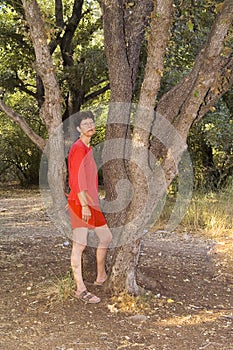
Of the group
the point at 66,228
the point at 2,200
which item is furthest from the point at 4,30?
the point at 66,228

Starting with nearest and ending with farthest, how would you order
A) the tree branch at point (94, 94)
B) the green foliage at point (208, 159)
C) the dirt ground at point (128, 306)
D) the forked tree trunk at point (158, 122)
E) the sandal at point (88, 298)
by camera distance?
the dirt ground at point (128, 306) → the forked tree trunk at point (158, 122) → the sandal at point (88, 298) → the green foliage at point (208, 159) → the tree branch at point (94, 94)

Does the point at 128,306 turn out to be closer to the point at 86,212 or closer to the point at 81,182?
the point at 86,212

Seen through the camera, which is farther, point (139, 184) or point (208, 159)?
point (208, 159)

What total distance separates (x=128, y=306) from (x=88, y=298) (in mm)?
330

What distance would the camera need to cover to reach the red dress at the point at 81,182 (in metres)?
4.13

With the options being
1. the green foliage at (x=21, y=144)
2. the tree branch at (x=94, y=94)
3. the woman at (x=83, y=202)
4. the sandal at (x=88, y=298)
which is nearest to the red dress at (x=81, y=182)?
the woman at (x=83, y=202)

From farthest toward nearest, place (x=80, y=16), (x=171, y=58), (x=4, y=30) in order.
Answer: (x=80, y=16) → (x=4, y=30) → (x=171, y=58)

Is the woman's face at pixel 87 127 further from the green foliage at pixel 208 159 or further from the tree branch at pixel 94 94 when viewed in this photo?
the tree branch at pixel 94 94

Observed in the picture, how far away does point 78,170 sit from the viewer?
4.12 meters

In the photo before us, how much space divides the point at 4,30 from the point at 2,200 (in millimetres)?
3705

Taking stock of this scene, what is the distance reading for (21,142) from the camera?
14.8m

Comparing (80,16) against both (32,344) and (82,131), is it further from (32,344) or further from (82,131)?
(32,344)

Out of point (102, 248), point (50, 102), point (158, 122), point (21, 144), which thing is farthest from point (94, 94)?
point (102, 248)

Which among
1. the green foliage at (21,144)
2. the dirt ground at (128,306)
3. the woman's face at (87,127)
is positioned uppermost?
the green foliage at (21,144)
